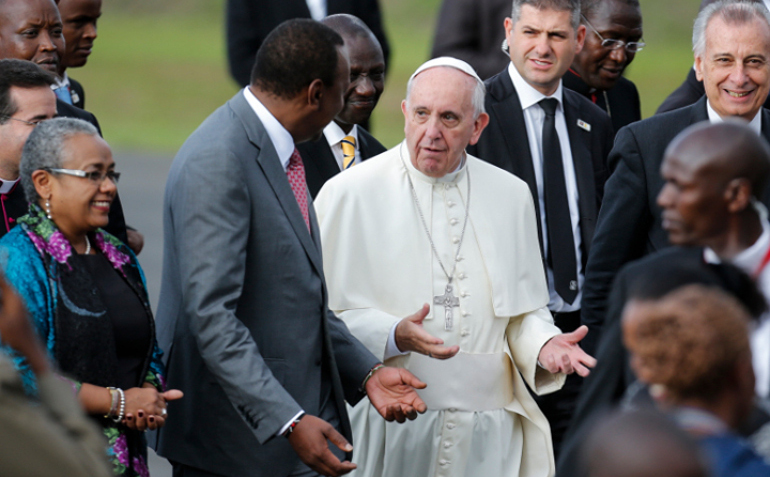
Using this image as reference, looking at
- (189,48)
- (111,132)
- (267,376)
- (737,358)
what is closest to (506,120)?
(267,376)

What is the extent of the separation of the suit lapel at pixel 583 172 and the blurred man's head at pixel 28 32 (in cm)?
228

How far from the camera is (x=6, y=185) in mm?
3729

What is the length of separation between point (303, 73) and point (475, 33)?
125 inches

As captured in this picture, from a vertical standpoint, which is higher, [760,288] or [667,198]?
[667,198]

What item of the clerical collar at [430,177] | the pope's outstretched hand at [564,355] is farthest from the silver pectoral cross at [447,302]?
the clerical collar at [430,177]

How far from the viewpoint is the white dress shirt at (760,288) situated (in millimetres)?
2508

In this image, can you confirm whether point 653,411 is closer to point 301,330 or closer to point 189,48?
→ point 301,330

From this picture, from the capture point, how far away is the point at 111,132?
20375 millimetres

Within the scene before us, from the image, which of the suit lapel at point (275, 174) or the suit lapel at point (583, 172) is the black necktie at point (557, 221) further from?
the suit lapel at point (275, 174)

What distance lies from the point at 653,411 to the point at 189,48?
3134 cm

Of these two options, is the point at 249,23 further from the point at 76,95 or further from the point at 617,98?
the point at 617,98

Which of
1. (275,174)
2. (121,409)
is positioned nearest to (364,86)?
(275,174)

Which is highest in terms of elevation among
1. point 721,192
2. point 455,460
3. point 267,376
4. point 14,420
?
point 721,192

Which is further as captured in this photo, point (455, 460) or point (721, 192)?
point (455, 460)
